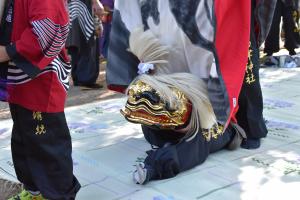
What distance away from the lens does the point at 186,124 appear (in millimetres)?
2496

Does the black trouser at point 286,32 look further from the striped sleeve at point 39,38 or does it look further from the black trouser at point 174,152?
the striped sleeve at point 39,38

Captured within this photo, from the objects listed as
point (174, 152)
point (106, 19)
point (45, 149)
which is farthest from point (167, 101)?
point (106, 19)

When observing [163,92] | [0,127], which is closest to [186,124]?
[163,92]

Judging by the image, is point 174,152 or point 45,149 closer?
point 45,149

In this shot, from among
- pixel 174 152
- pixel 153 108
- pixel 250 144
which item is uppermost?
pixel 153 108

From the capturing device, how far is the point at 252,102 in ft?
9.53

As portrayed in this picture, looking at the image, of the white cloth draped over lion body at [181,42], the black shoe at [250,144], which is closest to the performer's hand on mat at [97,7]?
the white cloth draped over lion body at [181,42]

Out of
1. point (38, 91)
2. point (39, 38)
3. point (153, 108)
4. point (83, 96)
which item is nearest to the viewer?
point (39, 38)

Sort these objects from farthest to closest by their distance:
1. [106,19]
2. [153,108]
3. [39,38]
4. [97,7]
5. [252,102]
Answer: [106,19], [97,7], [252,102], [153,108], [39,38]

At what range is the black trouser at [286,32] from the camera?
245 inches

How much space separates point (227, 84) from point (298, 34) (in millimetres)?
4212

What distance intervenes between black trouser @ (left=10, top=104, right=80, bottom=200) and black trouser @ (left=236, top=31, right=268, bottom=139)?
1.20 m

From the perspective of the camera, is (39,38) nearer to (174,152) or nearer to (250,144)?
(174,152)

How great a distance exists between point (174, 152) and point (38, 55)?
36.2 inches
